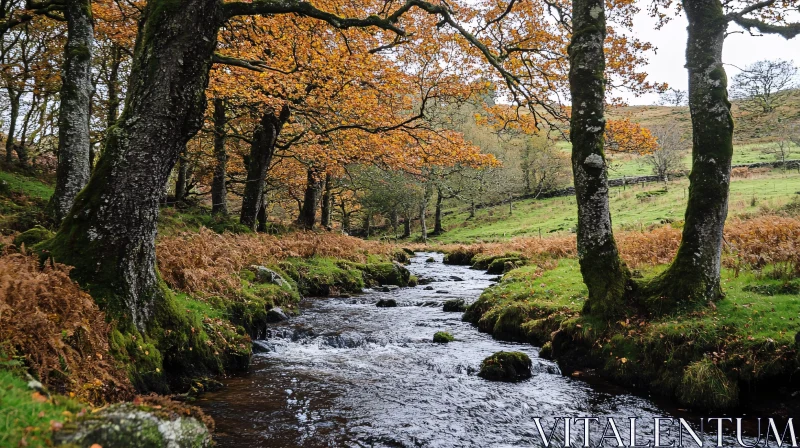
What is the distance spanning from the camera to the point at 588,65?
8.72 metres

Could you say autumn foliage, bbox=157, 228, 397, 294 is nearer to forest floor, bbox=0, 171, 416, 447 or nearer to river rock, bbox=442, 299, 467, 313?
forest floor, bbox=0, 171, 416, 447

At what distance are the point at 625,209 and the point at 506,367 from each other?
128 feet

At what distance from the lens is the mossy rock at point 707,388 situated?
6.12 meters

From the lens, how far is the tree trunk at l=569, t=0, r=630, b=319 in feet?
27.9

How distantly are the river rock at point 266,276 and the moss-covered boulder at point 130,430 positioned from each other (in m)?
9.25

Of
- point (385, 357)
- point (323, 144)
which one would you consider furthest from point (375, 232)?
point (385, 357)

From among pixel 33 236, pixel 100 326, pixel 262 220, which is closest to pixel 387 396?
pixel 100 326

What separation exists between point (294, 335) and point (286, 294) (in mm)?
2953

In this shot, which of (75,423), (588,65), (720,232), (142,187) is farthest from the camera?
(588,65)

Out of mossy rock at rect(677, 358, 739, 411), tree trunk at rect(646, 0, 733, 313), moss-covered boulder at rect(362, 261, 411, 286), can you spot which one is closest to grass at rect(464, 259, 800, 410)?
mossy rock at rect(677, 358, 739, 411)

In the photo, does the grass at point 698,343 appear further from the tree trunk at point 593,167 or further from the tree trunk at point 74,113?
the tree trunk at point 74,113

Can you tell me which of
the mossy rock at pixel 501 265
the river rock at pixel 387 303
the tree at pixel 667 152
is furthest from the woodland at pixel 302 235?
the tree at pixel 667 152

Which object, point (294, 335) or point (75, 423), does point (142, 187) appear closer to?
point (75, 423)

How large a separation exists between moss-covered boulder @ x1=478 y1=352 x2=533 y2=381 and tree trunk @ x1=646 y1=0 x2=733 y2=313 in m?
2.70
